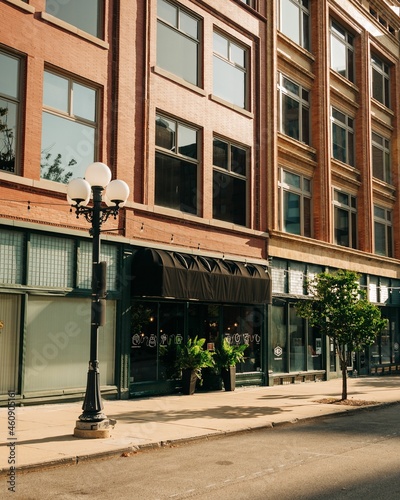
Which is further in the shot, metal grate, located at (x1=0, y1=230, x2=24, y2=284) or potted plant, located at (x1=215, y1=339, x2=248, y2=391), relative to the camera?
potted plant, located at (x1=215, y1=339, x2=248, y2=391)

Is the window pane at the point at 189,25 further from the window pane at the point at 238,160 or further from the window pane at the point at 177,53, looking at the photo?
the window pane at the point at 238,160

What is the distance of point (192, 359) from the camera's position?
734 inches

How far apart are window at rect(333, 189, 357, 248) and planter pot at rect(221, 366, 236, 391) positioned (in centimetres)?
992

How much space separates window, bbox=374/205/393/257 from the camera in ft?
104

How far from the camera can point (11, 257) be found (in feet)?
49.0

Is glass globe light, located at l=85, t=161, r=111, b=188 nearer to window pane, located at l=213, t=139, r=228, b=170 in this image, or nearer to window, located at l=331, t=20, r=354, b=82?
window pane, located at l=213, t=139, r=228, b=170

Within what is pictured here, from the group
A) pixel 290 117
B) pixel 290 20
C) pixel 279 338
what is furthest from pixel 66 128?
pixel 290 20

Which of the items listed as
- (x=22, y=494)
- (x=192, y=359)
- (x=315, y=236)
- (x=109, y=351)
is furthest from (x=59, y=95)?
(x=315, y=236)

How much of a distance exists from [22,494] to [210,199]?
1410 cm

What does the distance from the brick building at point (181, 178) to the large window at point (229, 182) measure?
66 mm

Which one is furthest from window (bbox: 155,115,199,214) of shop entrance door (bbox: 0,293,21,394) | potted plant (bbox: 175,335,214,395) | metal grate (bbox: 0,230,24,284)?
shop entrance door (bbox: 0,293,21,394)

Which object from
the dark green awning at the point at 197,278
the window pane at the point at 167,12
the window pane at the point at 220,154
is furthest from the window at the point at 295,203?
the window pane at the point at 167,12

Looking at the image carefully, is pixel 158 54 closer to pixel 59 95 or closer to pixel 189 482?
pixel 59 95

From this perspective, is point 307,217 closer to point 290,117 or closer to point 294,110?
point 290,117
